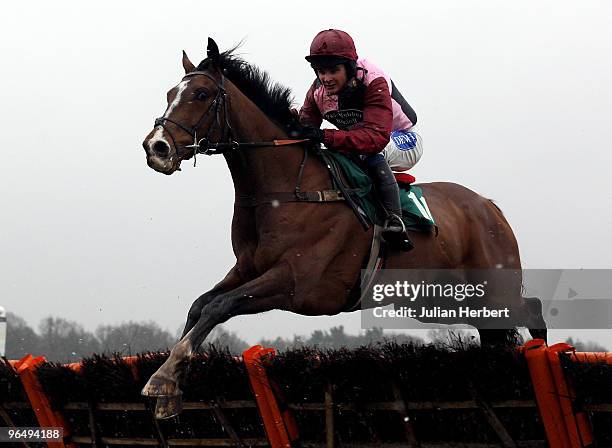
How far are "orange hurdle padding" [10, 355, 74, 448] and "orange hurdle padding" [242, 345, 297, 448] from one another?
1871 millimetres

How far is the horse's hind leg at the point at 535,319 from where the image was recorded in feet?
24.2

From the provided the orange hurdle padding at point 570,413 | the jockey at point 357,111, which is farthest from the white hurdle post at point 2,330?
the orange hurdle padding at point 570,413

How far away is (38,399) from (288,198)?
2.39 meters

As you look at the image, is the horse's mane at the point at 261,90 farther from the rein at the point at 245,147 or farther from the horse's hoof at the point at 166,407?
the horse's hoof at the point at 166,407

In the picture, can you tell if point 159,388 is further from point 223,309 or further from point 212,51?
point 212,51

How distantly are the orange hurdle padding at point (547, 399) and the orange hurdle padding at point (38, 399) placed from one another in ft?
11.8

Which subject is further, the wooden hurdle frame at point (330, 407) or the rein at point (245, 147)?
the rein at point (245, 147)

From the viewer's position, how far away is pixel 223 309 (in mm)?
5375

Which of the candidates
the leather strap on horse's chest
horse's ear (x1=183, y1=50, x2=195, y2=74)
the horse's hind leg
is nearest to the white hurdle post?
the leather strap on horse's chest

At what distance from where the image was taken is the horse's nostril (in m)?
5.31

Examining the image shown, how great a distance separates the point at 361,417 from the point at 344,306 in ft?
3.53

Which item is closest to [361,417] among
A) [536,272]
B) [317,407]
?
[317,407]

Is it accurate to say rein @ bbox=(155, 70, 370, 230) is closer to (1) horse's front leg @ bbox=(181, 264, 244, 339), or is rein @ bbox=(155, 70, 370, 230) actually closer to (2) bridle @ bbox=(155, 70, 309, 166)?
(2) bridle @ bbox=(155, 70, 309, 166)

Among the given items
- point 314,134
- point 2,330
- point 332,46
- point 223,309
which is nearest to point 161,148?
point 223,309
